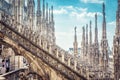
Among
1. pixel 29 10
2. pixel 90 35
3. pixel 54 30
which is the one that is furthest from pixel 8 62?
pixel 54 30

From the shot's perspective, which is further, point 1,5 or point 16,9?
point 1,5

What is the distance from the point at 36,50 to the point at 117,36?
5852 mm

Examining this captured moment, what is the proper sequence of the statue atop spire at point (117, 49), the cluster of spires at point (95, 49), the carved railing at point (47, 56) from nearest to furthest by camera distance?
the carved railing at point (47, 56) < the statue atop spire at point (117, 49) < the cluster of spires at point (95, 49)

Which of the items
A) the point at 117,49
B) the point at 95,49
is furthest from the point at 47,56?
the point at 95,49

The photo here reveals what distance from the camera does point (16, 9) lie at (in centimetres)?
2412

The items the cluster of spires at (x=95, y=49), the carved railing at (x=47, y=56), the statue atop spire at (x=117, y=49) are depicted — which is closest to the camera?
the carved railing at (x=47, y=56)

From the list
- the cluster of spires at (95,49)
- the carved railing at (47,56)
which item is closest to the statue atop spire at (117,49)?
the carved railing at (47,56)

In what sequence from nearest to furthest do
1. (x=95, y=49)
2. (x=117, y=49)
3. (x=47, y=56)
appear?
(x=47, y=56) → (x=117, y=49) → (x=95, y=49)

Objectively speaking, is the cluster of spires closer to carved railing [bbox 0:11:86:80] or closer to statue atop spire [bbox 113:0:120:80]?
statue atop spire [bbox 113:0:120:80]

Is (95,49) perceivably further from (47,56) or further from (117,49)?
(47,56)

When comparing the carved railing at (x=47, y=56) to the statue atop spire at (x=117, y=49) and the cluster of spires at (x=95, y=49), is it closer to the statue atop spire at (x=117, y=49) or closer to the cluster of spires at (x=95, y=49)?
the statue atop spire at (x=117, y=49)

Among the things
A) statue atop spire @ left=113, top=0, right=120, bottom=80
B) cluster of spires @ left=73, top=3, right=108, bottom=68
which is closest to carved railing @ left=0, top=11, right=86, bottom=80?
Result: statue atop spire @ left=113, top=0, right=120, bottom=80

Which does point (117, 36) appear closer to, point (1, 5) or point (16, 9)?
point (16, 9)

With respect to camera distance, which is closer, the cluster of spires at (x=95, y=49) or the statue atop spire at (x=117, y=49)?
the statue atop spire at (x=117, y=49)
